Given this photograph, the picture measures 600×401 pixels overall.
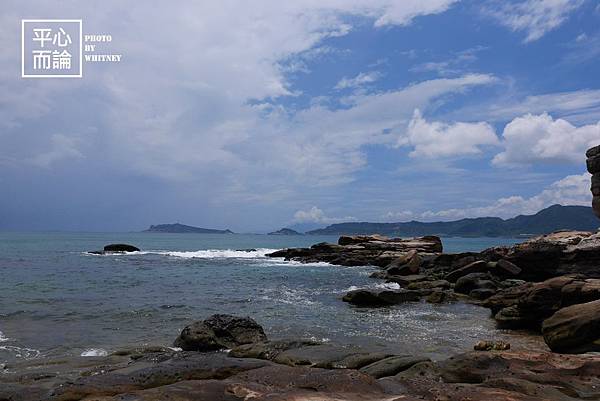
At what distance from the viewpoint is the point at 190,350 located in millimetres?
15203

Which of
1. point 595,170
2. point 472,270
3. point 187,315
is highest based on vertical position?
point 595,170

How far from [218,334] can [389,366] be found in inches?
284

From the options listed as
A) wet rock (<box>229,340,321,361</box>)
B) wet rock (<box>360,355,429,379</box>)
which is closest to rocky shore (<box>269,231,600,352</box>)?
wet rock (<box>360,355,429,379</box>)

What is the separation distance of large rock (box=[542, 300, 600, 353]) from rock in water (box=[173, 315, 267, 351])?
9.90 metres

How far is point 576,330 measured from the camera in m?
13.8

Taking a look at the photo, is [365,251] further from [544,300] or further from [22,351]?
[22,351]

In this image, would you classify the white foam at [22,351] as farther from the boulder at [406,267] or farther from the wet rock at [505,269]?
the wet rock at [505,269]

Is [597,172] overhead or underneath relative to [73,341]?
overhead

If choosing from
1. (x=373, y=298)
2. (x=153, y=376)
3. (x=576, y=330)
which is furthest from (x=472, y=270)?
(x=153, y=376)

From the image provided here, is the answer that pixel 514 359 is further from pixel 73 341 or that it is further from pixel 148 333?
pixel 73 341

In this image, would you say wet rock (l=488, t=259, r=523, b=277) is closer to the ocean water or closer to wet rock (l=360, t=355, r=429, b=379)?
the ocean water

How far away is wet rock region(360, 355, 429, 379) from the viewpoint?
36.3 ft

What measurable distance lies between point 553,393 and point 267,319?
15.7 metres

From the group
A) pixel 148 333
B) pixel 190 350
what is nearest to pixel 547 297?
pixel 190 350
